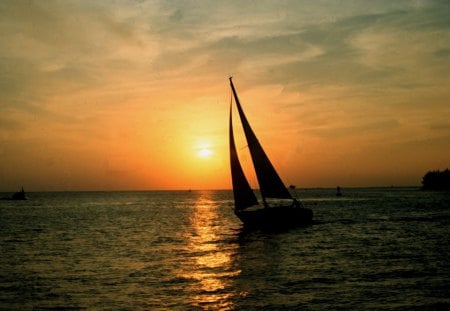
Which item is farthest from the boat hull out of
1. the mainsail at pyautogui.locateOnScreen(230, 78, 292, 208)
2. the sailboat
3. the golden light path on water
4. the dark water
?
the golden light path on water

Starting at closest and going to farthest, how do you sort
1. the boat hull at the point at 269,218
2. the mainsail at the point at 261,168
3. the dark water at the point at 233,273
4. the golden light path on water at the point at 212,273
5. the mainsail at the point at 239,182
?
1. the dark water at the point at 233,273
2. the golden light path on water at the point at 212,273
3. the mainsail at the point at 261,168
4. the mainsail at the point at 239,182
5. the boat hull at the point at 269,218

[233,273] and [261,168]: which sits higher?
[261,168]

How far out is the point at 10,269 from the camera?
99.3 ft

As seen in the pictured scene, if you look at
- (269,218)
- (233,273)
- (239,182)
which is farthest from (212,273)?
(269,218)

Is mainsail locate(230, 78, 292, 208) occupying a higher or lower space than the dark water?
higher

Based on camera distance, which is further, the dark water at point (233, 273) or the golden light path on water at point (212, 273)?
the golden light path on water at point (212, 273)

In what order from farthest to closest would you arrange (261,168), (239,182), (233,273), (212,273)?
(261,168) < (239,182) < (212,273) < (233,273)

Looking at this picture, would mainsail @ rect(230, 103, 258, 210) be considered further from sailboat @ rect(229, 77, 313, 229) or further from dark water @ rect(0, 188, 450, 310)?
dark water @ rect(0, 188, 450, 310)

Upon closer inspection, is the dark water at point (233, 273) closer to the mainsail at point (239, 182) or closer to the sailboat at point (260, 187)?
the sailboat at point (260, 187)

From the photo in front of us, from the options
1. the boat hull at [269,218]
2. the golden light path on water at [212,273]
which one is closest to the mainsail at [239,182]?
the boat hull at [269,218]

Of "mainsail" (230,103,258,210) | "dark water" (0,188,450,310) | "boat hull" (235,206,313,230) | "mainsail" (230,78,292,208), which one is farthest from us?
"boat hull" (235,206,313,230)

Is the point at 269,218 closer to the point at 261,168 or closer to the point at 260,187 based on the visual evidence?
the point at 260,187

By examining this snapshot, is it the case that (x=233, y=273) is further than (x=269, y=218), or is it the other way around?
(x=269, y=218)

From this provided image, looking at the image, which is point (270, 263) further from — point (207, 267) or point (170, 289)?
point (170, 289)
